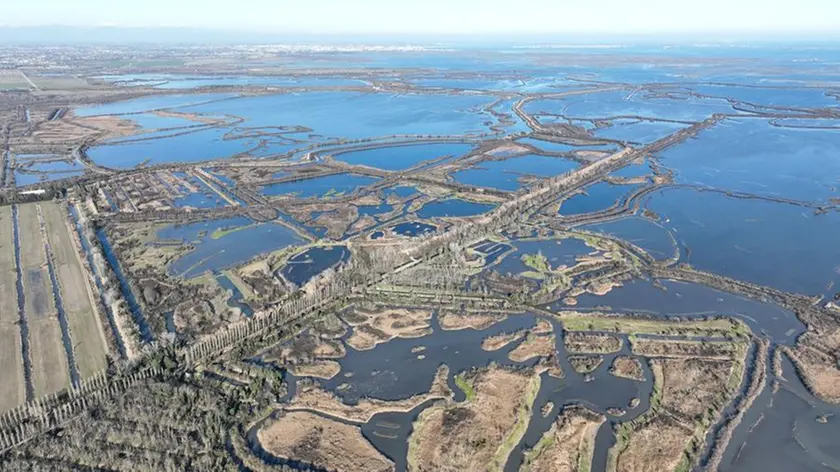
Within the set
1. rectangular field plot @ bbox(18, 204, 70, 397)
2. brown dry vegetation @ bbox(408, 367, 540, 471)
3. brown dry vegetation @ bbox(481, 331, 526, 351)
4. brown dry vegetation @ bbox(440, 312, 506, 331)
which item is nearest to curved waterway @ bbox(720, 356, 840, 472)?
brown dry vegetation @ bbox(408, 367, 540, 471)

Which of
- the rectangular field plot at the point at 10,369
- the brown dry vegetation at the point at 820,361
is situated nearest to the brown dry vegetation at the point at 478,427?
the brown dry vegetation at the point at 820,361

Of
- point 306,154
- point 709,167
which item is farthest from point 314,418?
point 709,167

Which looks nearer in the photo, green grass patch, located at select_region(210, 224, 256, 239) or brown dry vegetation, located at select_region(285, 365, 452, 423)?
brown dry vegetation, located at select_region(285, 365, 452, 423)

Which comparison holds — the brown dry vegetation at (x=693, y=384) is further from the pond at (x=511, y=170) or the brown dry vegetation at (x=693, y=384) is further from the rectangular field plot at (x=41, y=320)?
the pond at (x=511, y=170)

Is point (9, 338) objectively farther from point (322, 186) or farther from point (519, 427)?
point (322, 186)

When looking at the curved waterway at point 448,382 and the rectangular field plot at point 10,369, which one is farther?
the rectangular field plot at point 10,369

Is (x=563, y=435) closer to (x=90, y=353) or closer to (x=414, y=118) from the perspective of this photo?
(x=90, y=353)

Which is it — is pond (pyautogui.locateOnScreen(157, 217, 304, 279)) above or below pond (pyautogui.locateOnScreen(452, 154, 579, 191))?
below

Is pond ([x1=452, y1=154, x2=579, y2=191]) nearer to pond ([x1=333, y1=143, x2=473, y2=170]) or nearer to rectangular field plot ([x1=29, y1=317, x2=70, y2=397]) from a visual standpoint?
pond ([x1=333, y1=143, x2=473, y2=170])
